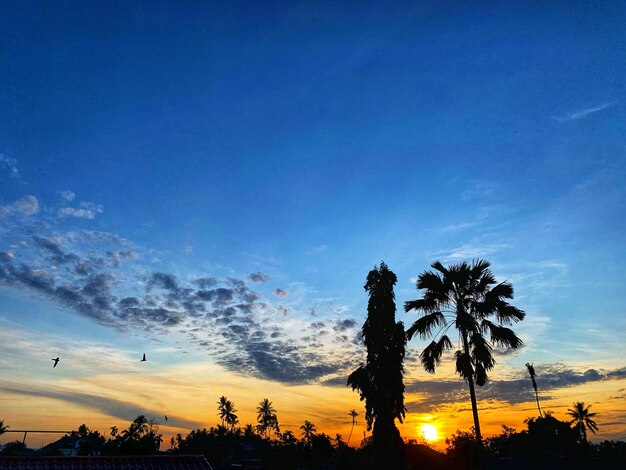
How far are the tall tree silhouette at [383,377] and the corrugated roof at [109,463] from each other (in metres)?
21.1

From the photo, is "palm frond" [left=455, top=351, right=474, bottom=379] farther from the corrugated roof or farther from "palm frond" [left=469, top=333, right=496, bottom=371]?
the corrugated roof

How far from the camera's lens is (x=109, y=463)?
17.9 metres

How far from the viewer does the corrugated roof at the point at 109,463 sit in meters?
16.6

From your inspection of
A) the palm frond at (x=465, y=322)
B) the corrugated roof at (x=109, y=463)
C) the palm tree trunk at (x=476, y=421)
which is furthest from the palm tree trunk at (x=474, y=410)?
the corrugated roof at (x=109, y=463)

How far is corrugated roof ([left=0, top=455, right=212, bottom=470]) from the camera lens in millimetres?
16594

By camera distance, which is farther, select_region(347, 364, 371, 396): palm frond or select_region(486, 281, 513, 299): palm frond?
select_region(347, 364, 371, 396): palm frond

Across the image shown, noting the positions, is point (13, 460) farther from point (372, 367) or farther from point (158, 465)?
point (372, 367)

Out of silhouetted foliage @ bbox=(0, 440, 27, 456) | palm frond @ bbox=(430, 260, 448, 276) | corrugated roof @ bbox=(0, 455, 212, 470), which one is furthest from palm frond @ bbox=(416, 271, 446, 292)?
silhouetted foliage @ bbox=(0, 440, 27, 456)

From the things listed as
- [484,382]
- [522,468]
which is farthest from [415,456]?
[484,382]

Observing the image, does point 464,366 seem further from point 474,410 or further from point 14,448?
point 14,448

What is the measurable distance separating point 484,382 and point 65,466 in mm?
17775

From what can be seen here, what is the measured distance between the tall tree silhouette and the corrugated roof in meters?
21.1

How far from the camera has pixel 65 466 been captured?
16.9m

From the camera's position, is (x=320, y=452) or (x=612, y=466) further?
(x=320, y=452)
